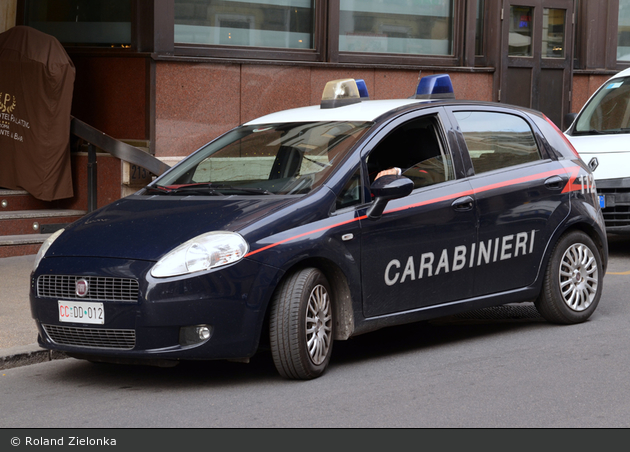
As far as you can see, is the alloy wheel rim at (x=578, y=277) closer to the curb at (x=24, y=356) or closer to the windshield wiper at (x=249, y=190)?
the windshield wiper at (x=249, y=190)

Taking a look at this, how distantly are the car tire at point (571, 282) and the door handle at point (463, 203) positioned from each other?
1.02 m

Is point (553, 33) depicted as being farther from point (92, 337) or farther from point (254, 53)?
point (92, 337)

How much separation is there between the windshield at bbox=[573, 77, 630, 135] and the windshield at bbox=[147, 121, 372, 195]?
6.04 metres

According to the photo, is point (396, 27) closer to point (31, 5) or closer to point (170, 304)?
point (31, 5)

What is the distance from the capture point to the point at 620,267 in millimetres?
10570

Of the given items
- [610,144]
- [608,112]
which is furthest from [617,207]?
[608,112]

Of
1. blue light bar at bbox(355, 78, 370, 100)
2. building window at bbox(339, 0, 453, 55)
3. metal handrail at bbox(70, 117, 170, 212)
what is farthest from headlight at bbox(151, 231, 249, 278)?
building window at bbox(339, 0, 453, 55)

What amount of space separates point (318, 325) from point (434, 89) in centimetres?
243

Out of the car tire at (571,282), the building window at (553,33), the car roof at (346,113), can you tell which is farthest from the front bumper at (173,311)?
the building window at (553,33)

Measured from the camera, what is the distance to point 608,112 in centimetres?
1198

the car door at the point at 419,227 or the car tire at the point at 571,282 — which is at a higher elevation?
the car door at the point at 419,227

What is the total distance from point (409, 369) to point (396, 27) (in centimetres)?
989

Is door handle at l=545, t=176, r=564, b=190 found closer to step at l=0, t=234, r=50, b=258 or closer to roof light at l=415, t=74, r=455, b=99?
roof light at l=415, t=74, r=455, b=99

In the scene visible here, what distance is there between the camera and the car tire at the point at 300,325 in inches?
221
